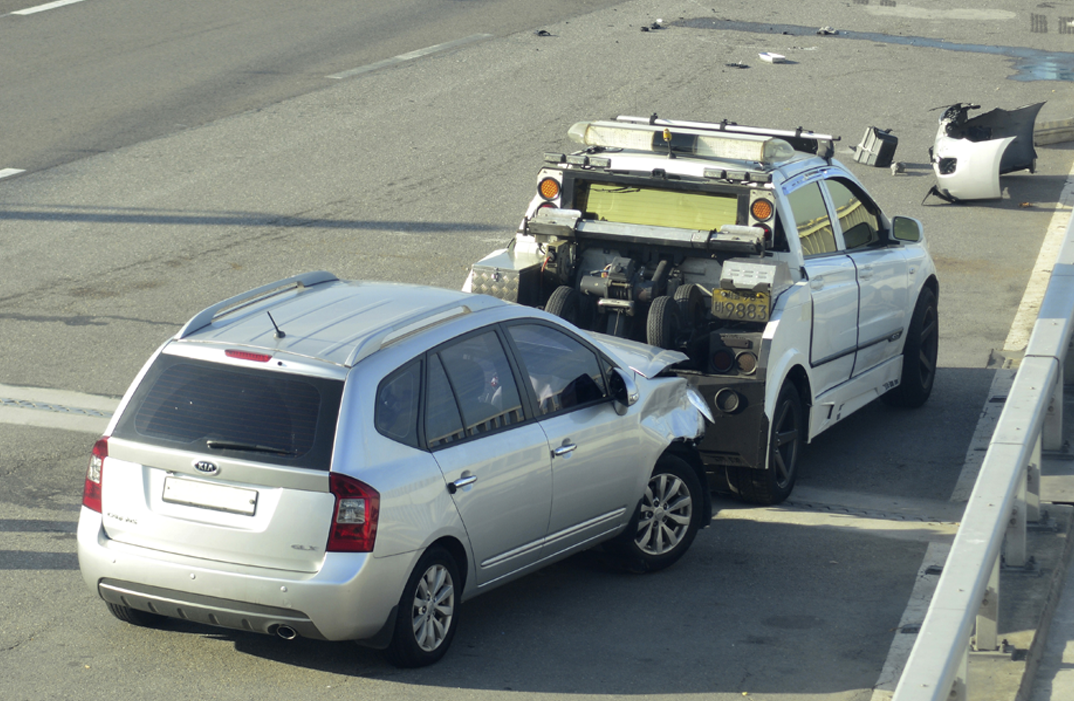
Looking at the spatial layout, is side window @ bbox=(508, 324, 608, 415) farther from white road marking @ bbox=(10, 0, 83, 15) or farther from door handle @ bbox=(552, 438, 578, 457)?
white road marking @ bbox=(10, 0, 83, 15)

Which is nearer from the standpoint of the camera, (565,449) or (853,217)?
(565,449)

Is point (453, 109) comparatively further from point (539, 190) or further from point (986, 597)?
point (986, 597)

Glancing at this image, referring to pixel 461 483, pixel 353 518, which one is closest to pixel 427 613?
pixel 461 483

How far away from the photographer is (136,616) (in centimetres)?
696

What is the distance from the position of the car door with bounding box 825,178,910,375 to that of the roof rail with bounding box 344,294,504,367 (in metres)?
3.56

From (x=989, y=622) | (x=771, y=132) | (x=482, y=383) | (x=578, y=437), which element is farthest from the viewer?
(x=771, y=132)

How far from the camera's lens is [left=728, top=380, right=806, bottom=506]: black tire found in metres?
9.00

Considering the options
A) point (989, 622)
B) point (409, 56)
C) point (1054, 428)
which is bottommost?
point (989, 622)

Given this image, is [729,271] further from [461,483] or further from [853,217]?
[461,483]

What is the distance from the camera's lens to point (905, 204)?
17031mm

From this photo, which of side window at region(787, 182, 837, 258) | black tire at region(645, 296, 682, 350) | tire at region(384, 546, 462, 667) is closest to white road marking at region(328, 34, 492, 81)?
side window at region(787, 182, 837, 258)

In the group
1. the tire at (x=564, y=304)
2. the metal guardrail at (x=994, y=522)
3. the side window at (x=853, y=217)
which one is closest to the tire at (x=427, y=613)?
the metal guardrail at (x=994, y=522)

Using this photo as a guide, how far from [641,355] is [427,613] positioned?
234cm

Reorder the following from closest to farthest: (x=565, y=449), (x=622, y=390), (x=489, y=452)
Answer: (x=489, y=452), (x=565, y=449), (x=622, y=390)
